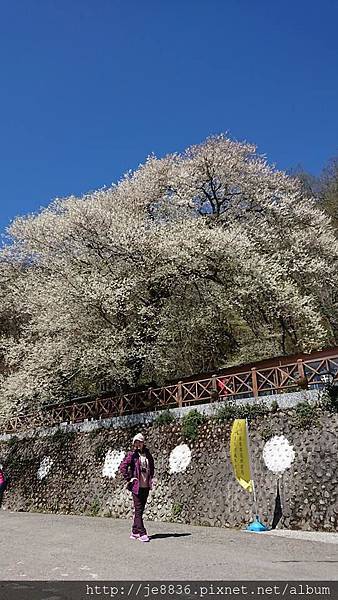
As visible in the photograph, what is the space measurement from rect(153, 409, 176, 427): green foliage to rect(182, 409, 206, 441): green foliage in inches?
28.7

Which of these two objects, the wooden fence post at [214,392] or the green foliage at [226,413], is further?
the wooden fence post at [214,392]

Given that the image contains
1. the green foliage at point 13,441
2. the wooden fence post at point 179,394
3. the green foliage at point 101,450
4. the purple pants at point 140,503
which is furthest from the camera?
the green foliage at point 13,441

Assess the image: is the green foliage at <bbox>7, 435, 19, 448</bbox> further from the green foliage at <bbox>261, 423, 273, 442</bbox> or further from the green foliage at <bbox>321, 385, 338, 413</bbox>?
the green foliage at <bbox>321, 385, 338, 413</bbox>

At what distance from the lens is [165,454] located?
1452 cm

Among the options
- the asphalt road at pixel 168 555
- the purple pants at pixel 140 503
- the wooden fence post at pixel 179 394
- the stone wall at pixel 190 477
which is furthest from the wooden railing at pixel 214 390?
the purple pants at pixel 140 503

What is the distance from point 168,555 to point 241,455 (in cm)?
422

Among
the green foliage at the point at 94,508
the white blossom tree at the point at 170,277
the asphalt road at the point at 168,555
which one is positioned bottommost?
the asphalt road at the point at 168,555

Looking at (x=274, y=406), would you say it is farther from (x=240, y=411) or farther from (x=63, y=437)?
(x=63, y=437)

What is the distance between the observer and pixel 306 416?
38.3 ft

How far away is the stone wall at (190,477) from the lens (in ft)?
35.7

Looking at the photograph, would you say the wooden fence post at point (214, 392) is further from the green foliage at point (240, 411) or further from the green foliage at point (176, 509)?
the green foliage at point (176, 509)

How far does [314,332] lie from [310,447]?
400 inches

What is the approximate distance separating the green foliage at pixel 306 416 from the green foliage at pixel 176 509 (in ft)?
13.5

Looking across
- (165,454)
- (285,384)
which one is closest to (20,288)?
(165,454)
